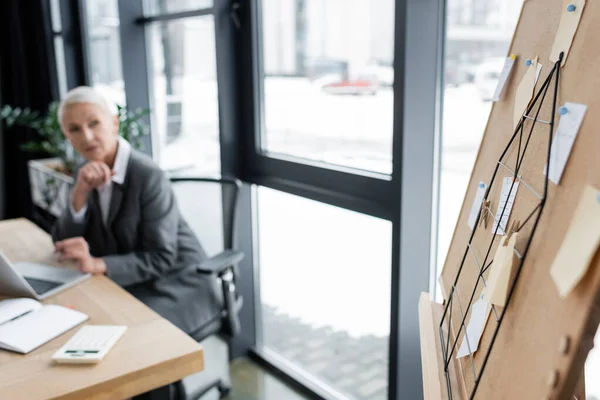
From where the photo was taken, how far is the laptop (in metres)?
1.52

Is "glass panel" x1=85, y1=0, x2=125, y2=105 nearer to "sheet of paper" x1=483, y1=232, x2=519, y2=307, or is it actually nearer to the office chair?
the office chair

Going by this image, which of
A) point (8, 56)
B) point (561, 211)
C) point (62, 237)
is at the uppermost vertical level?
point (8, 56)

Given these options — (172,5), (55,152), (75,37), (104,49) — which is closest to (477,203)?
(172,5)

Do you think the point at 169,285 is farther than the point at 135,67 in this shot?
No

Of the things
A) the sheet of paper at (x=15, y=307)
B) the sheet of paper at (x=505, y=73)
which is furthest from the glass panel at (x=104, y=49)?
the sheet of paper at (x=505, y=73)

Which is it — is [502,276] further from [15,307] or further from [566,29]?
[15,307]

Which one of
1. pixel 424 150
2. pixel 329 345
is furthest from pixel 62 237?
pixel 424 150

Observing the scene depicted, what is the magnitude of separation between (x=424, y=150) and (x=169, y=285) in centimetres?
100

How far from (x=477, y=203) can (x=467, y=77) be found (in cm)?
68

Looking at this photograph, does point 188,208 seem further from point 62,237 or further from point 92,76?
point 92,76

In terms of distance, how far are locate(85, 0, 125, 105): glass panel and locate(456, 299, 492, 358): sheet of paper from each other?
9.25ft

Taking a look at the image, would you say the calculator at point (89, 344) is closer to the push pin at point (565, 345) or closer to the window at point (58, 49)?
the push pin at point (565, 345)

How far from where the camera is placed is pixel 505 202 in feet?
2.91

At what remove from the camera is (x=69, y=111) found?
197 centimetres
